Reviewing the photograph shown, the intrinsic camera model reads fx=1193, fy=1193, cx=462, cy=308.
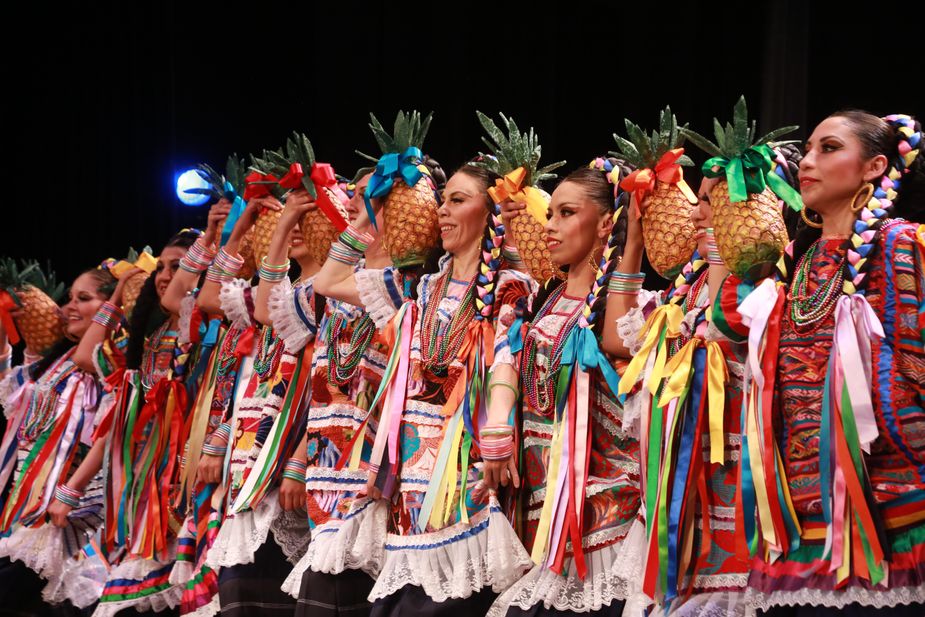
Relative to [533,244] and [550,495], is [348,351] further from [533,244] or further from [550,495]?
[550,495]

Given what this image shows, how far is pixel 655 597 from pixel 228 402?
2229mm

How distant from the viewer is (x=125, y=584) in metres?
4.80

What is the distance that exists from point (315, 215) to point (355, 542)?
1.25 metres

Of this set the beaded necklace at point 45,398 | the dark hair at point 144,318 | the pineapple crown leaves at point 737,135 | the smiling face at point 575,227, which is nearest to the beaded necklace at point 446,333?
the smiling face at point 575,227

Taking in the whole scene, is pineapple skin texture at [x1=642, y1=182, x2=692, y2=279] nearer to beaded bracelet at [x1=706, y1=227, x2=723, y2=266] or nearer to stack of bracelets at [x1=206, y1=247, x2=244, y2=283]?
beaded bracelet at [x1=706, y1=227, x2=723, y2=266]

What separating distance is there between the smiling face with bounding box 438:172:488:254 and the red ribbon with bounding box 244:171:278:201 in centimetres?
105

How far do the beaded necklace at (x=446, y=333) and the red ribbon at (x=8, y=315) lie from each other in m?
3.41

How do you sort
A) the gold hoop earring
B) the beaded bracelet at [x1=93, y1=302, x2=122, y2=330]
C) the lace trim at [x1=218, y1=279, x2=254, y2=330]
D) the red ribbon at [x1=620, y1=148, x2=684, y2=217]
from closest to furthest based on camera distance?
the gold hoop earring → the red ribbon at [x1=620, y1=148, x2=684, y2=217] → the lace trim at [x1=218, y1=279, x2=254, y2=330] → the beaded bracelet at [x1=93, y1=302, x2=122, y2=330]

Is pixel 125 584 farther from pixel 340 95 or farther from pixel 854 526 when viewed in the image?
pixel 854 526

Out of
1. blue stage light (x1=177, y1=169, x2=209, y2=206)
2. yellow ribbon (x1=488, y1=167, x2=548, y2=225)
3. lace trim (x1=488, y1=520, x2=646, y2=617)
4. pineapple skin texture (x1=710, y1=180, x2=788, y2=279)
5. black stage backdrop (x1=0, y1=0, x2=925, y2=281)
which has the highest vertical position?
black stage backdrop (x1=0, y1=0, x2=925, y2=281)

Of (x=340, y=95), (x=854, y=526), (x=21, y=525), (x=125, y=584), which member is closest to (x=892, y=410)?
(x=854, y=526)

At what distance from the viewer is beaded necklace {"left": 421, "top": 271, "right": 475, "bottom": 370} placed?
354 cm

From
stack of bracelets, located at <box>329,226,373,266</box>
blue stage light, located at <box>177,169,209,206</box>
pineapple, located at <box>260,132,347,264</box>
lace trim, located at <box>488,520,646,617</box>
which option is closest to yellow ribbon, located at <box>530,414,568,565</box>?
lace trim, located at <box>488,520,646,617</box>

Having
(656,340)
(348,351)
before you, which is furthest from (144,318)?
(656,340)
